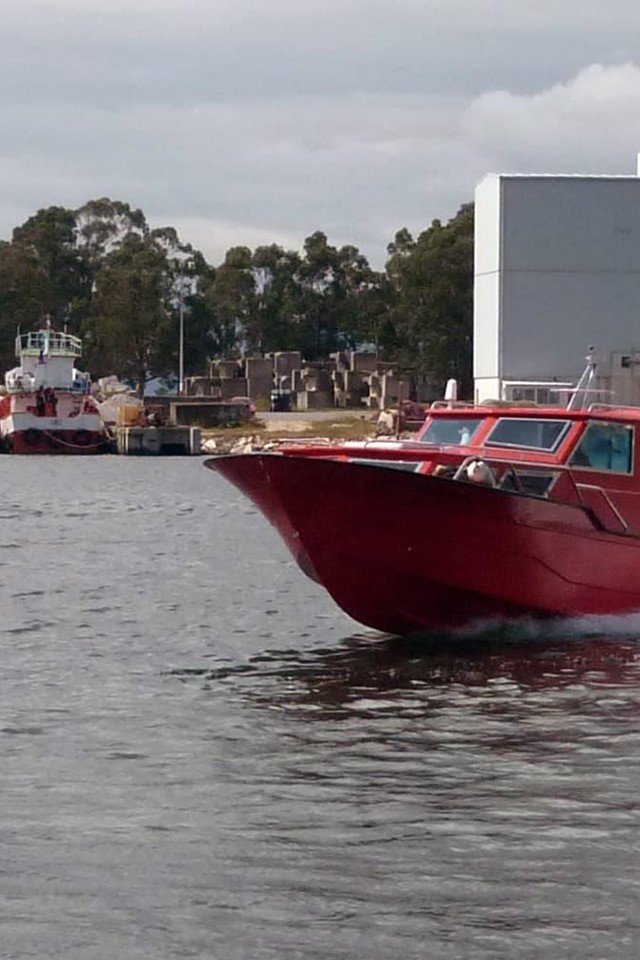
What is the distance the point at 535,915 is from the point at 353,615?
10664 millimetres

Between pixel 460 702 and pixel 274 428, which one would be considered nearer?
pixel 460 702

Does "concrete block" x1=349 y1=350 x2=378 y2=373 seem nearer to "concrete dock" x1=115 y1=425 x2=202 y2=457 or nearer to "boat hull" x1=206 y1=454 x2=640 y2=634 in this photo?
"concrete dock" x1=115 y1=425 x2=202 y2=457

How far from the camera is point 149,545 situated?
39.5 meters

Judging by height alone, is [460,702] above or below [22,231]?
below

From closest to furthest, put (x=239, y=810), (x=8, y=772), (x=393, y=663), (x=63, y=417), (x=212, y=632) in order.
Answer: (x=239, y=810)
(x=8, y=772)
(x=393, y=663)
(x=212, y=632)
(x=63, y=417)

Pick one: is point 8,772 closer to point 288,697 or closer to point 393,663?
point 288,697

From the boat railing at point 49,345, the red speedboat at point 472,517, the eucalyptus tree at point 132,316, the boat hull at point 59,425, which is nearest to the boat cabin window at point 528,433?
the red speedboat at point 472,517

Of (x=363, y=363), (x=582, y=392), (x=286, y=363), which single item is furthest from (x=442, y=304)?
(x=582, y=392)

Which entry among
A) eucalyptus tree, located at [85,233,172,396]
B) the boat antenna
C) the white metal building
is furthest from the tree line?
the boat antenna

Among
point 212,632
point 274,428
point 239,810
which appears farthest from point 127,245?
point 239,810

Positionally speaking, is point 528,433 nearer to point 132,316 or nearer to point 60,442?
point 60,442

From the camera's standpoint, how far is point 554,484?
21375 mm

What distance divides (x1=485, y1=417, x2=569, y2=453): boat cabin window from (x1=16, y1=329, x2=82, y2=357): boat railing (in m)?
82.2

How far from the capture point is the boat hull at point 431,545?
67.3 feet
